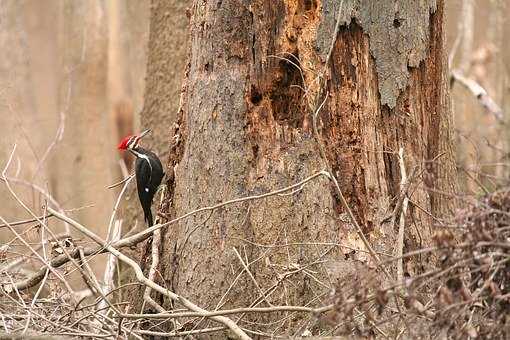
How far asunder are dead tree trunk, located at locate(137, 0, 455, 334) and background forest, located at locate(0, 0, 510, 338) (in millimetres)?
32

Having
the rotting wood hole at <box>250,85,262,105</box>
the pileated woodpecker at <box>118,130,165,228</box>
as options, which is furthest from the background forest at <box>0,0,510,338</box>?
the pileated woodpecker at <box>118,130,165,228</box>

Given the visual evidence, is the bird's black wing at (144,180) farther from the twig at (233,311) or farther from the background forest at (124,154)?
the twig at (233,311)

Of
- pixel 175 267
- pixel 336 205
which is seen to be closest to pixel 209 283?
pixel 175 267

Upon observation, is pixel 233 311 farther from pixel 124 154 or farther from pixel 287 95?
pixel 124 154

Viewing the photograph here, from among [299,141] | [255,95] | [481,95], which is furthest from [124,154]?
[299,141]

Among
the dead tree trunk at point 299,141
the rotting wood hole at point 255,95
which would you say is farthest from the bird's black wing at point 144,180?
the rotting wood hole at point 255,95

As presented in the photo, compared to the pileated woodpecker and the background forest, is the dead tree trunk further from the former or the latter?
the pileated woodpecker

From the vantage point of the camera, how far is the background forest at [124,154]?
14.7 ft

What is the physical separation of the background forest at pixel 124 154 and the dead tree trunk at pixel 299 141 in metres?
0.03

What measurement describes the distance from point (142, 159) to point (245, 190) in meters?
1.75

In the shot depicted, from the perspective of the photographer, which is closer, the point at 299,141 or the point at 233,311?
the point at 233,311

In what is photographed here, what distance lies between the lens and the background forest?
448cm

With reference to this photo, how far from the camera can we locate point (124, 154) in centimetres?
1164

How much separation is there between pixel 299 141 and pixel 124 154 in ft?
21.6
